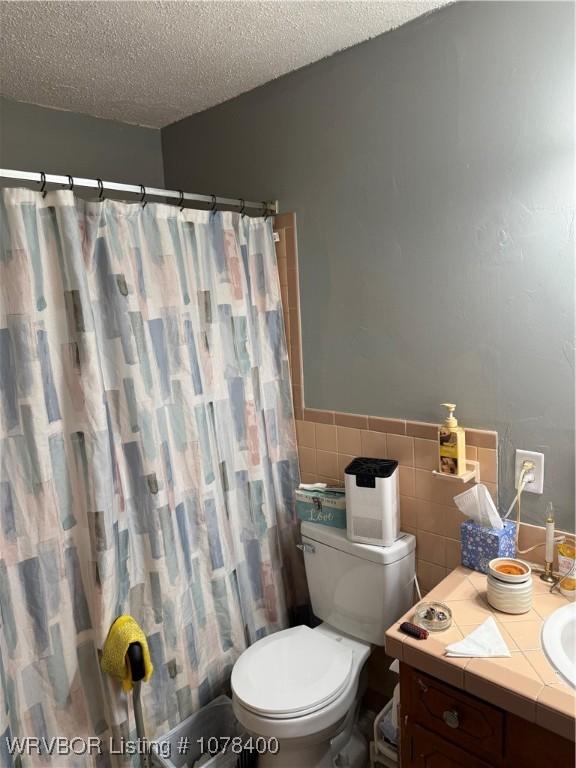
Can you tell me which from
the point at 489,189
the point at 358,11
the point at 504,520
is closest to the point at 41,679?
the point at 504,520

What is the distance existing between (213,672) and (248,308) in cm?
136

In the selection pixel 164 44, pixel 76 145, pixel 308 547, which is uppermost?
pixel 164 44

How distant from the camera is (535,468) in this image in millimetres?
1496

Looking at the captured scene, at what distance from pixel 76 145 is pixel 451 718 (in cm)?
246

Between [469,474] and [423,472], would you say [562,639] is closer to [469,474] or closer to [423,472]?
[469,474]

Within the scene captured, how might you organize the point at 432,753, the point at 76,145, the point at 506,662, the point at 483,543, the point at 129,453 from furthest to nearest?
the point at 76,145
the point at 129,453
the point at 483,543
the point at 432,753
the point at 506,662

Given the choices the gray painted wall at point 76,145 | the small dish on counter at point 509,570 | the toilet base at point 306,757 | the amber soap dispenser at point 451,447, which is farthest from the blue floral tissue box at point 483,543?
the gray painted wall at point 76,145

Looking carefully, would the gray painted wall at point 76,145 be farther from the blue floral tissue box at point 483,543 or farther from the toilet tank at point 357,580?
the blue floral tissue box at point 483,543

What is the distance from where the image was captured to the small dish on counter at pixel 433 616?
1.30 m

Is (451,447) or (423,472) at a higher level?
(451,447)

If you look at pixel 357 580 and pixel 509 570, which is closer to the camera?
pixel 509 570

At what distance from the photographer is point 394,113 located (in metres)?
1.69

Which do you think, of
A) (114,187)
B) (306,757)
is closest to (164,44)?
(114,187)

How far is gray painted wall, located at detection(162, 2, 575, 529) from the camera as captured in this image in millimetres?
1408
